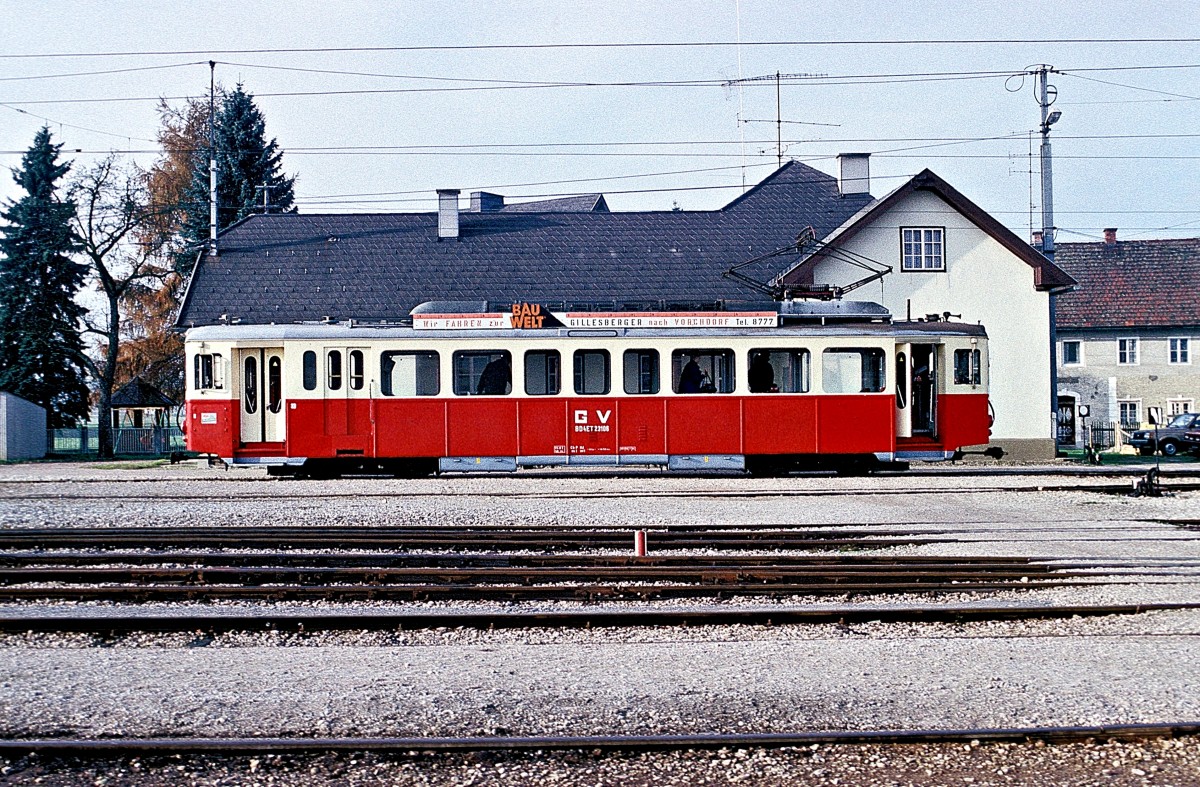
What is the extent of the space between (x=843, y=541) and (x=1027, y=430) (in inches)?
828

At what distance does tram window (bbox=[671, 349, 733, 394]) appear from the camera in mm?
21859

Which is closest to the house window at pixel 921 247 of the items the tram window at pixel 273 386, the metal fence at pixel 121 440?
the tram window at pixel 273 386

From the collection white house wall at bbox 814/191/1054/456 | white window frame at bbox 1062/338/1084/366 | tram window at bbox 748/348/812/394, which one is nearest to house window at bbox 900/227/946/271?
white house wall at bbox 814/191/1054/456

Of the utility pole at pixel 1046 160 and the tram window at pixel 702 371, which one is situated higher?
the utility pole at pixel 1046 160

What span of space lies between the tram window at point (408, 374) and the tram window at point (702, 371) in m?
4.61

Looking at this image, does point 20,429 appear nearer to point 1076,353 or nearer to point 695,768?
point 695,768

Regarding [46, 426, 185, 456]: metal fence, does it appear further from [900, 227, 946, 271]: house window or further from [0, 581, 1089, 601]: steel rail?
[0, 581, 1089, 601]: steel rail

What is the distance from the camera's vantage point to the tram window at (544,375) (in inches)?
856

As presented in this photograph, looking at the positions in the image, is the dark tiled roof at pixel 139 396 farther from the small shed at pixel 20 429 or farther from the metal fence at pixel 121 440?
the small shed at pixel 20 429

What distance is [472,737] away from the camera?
6.07 meters

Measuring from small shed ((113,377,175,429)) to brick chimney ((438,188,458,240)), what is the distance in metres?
20.7

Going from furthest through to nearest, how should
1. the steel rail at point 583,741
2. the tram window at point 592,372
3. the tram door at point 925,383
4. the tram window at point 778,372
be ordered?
the tram door at point 925,383
the tram window at point 778,372
the tram window at point 592,372
the steel rail at point 583,741

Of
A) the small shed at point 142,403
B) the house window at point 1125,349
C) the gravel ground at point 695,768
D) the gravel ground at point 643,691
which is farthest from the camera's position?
the small shed at point 142,403

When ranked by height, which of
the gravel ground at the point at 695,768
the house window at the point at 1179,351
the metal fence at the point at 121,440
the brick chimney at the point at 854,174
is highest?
the brick chimney at the point at 854,174
